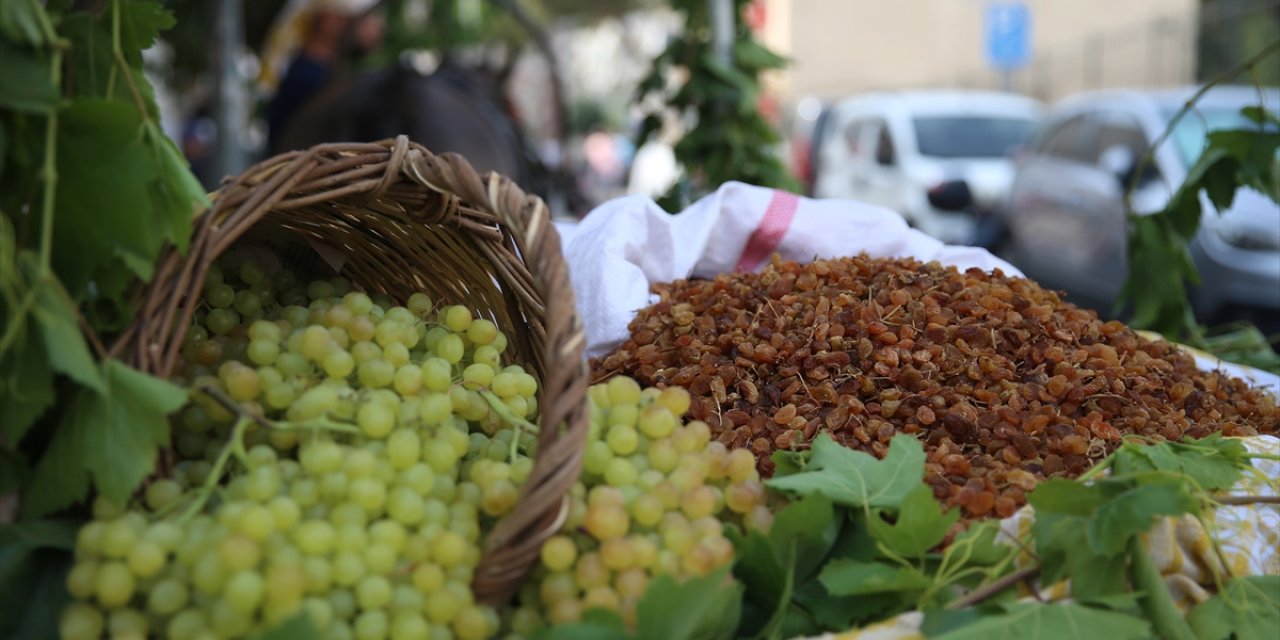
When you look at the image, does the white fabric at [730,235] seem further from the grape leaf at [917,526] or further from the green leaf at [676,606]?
the green leaf at [676,606]

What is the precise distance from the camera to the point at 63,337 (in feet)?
2.76

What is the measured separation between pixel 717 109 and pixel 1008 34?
432 inches

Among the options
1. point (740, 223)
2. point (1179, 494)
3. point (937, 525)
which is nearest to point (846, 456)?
point (937, 525)

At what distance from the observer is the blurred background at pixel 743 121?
3.43 m

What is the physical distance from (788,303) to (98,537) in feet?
2.76

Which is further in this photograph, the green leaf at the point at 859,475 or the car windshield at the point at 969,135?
the car windshield at the point at 969,135

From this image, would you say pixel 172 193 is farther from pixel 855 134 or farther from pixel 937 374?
pixel 855 134

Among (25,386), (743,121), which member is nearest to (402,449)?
(25,386)

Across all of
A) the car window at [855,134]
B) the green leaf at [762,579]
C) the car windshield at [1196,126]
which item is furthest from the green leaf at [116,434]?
the car window at [855,134]

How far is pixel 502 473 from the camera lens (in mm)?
967

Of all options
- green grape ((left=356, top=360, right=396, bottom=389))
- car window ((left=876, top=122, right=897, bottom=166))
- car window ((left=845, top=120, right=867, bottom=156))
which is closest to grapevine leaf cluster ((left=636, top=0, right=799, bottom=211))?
green grape ((left=356, top=360, right=396, bottom=389))

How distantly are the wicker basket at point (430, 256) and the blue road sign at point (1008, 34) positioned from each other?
12.9 metres

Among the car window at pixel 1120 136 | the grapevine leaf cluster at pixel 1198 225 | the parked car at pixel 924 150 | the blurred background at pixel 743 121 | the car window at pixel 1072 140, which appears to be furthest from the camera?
the parked car at pixel 924 150

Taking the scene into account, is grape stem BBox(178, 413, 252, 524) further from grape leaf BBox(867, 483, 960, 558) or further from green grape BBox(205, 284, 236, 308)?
grape leaf BBox(867, 483, 960, 558)
